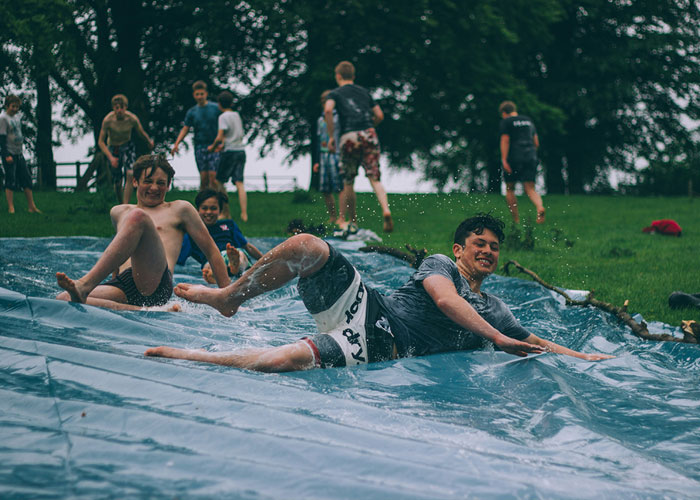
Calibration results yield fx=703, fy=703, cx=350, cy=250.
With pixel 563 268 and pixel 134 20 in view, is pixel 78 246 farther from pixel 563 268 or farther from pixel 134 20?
pixel 134 20

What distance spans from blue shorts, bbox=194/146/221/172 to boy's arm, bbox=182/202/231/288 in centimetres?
611

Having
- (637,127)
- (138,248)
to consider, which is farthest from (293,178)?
(138,248)

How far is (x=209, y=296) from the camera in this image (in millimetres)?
3805

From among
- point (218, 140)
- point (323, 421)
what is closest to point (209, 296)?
point (323, 421)

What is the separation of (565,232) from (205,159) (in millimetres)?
5766

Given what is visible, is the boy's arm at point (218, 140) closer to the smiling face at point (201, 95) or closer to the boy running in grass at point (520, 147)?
the smiling face at point (201, 95)

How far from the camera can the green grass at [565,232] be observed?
673 centimetres

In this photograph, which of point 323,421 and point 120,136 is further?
point 120,136

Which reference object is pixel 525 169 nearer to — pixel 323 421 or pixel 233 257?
pixel 233 257

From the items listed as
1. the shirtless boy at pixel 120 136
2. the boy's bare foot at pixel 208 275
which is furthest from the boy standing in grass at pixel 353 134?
the boy's bare foot at pixel 208 275

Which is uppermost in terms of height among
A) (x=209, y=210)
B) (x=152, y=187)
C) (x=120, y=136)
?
(x=120, y=136)

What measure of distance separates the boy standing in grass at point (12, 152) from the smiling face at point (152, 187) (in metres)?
7.07

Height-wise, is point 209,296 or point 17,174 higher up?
point 17,174

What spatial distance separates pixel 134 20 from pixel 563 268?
1590 cm
